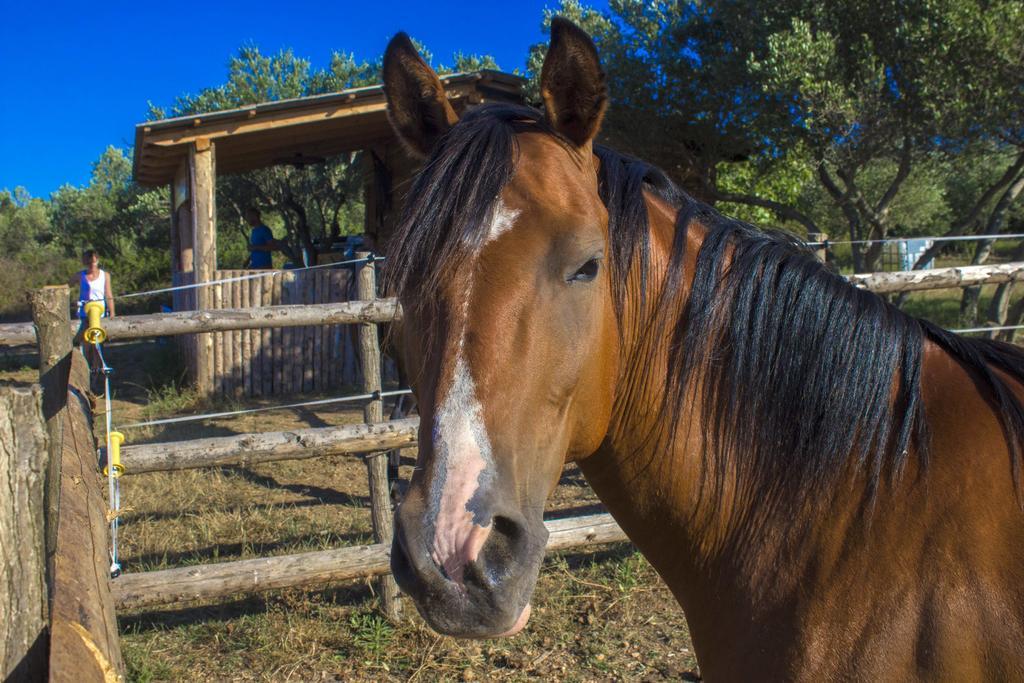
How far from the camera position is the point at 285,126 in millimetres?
10578

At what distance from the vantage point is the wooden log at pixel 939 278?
469 centimetres

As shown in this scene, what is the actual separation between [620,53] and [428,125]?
42.4 ft

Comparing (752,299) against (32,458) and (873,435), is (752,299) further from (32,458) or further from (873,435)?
(32,458)

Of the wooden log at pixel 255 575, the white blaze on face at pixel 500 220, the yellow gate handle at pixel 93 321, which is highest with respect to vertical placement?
the white blaze on face at pixel 500 220

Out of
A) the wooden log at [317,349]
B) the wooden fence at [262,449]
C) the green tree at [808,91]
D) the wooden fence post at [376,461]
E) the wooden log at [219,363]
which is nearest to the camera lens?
the wooden fence at [262,449]

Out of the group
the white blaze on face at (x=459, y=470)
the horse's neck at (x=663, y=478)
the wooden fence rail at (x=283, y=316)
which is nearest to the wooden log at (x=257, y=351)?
the wooden fence rail at (x=283, y=316)

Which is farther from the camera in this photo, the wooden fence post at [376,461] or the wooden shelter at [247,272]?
the wooden shelter at [247,272]

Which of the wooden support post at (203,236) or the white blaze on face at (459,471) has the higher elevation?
the wooden support post at (203,236)

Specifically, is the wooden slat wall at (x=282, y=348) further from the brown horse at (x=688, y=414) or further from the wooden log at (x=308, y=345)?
the brown horse at (x=688, y=414)

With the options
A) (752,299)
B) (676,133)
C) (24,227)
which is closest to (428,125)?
(752,299)

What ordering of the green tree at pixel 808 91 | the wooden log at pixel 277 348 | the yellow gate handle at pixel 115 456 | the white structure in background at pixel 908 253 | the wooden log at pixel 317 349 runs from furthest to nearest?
the white structure in background at pixel 908 253
the wooden log at pixel 317 349
the wooden log at pixel 277 348
the green tree at pixel 808 91
the yellow gate handle at pixel 115 456

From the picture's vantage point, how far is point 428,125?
6.61ft

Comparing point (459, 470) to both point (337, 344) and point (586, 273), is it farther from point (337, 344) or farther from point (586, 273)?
point (337, 344)

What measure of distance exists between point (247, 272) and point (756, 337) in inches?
400
